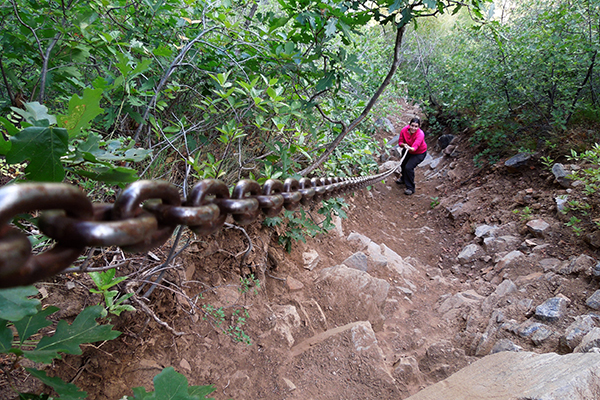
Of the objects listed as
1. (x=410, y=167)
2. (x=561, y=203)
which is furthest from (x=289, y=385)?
(x=410, y=167)

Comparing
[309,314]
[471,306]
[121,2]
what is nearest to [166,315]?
[309,314]

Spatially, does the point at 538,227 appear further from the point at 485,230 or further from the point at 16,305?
the point at 16,305

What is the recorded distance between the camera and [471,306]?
340cm

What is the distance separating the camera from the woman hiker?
7279mm

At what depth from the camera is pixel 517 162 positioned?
19.5 feet

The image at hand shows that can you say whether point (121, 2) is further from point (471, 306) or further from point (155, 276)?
point (471, 306)

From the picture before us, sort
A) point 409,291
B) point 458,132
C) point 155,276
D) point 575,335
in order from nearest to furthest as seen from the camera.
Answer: point 155,276 → point 575,335 → point 409,291 → point 458,132

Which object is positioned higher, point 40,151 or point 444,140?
point 444,140

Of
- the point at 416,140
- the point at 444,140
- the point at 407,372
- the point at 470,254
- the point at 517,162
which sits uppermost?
the point at 517,162

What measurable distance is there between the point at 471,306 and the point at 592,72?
462cm

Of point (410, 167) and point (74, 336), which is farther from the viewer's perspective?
point (410, 167)

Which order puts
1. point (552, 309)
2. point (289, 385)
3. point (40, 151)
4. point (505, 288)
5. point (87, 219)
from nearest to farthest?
point (87, 219)
point (40, 151)
point (289, 385)
point (552, 309)
point (505, 288)

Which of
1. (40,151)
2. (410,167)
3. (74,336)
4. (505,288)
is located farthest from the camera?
(410,167)

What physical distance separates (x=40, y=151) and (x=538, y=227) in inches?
210
